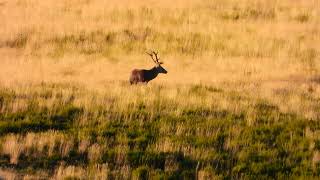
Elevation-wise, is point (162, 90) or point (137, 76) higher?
point (137, 76)

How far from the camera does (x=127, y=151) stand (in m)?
11.1

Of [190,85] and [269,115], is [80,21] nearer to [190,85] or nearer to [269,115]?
[190,85]

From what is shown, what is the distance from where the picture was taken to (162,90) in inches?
692

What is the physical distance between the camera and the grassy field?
10.8m

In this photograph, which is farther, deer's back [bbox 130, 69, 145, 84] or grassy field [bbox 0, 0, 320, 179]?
deer's back [bbox 130, 69, 145, 84]

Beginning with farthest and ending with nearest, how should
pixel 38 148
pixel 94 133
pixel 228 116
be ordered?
pixel 228 116
pixel 94 133
pixel 38 148

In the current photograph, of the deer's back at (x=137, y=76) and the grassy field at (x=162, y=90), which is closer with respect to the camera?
the grassy field at (x=162, y=90)

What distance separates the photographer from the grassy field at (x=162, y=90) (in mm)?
10758

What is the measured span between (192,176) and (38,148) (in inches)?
115

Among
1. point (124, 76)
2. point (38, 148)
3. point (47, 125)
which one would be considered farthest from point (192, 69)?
point (38, 148)

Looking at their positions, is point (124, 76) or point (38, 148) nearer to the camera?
point (38, 148)

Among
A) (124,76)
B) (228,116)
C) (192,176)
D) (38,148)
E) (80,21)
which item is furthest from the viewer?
(80,21)

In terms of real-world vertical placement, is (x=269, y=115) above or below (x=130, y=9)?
below

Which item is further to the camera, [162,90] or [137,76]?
[137,76]
